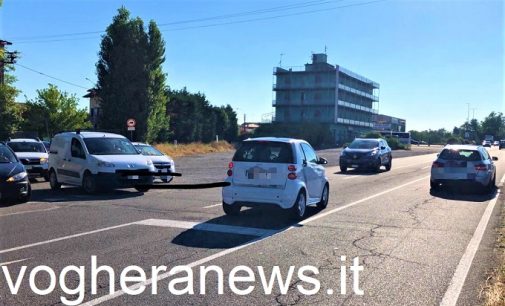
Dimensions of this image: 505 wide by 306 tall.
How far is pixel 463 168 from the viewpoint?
1661 cm

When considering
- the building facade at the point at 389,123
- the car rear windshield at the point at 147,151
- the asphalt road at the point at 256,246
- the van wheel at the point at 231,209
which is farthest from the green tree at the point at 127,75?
the building facade at the point at 389,123

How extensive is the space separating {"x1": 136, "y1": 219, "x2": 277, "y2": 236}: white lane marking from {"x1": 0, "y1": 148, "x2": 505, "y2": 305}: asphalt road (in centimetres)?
2

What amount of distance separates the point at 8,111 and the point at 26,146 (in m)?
16.4

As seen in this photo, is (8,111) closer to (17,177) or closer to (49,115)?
(49,115)

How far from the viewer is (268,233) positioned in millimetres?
9070

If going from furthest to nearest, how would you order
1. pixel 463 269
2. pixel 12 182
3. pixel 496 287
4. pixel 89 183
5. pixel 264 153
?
pixel 89 183 → pixel 12 182 → pixel 264 153 → pixel 463 269 → pixel 496 287

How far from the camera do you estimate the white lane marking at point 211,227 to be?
9117 mm

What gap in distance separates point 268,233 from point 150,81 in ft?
109

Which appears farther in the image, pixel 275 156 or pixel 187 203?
pixel 187 203

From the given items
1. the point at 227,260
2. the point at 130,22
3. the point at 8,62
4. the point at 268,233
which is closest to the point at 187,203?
the point at 268,233

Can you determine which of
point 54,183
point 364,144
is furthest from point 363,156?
point 54,183

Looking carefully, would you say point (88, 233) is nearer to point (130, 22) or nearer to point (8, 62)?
point (8, 62)

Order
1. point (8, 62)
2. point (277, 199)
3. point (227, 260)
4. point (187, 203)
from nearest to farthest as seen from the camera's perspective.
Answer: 1. point (227, 260)
2. point (277, 199)
3. point (187, 203)
4. point (8, 62)

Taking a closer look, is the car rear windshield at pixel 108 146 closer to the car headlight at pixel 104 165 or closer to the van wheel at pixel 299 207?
the car headlight at pixel 104 165
